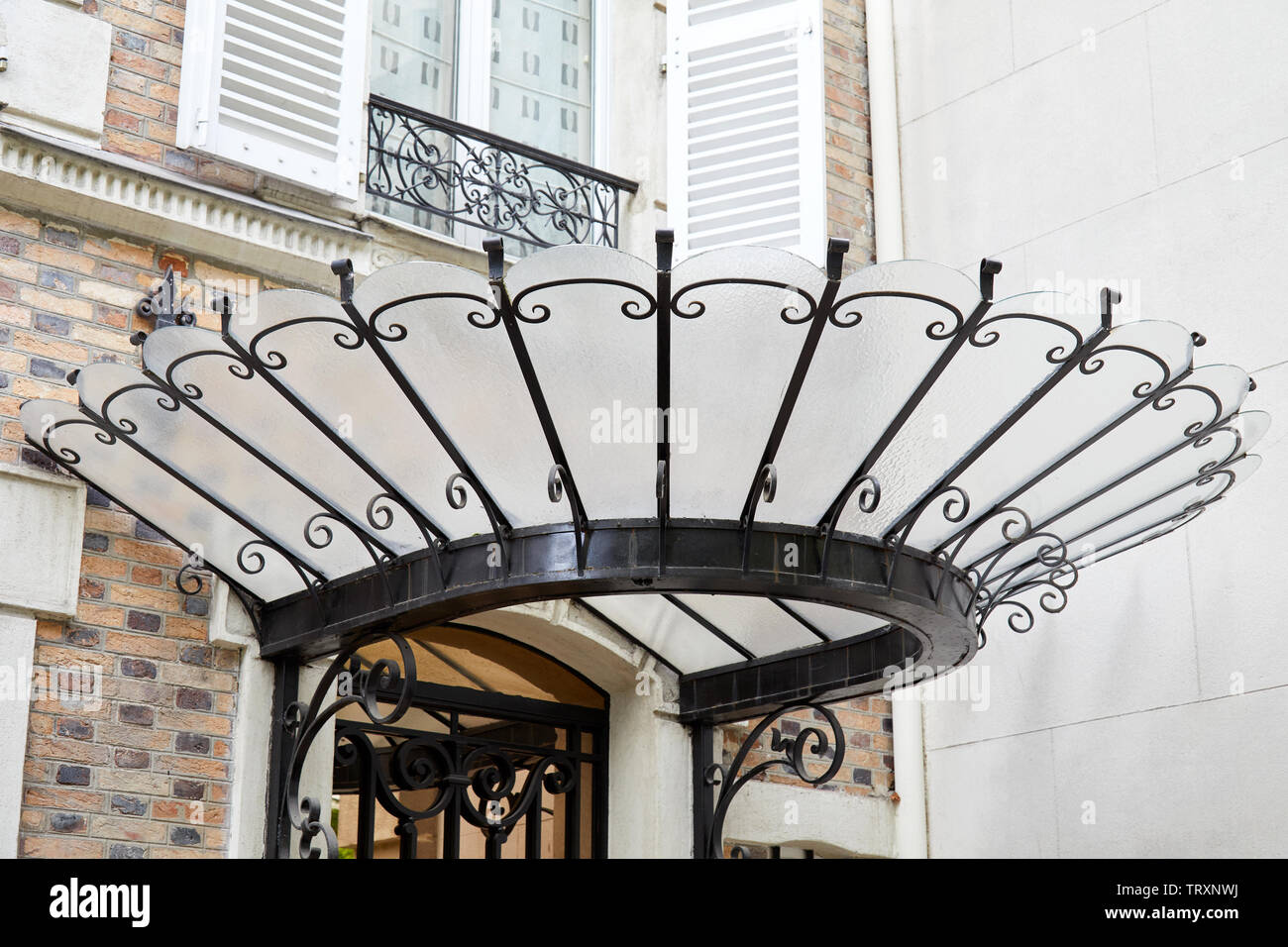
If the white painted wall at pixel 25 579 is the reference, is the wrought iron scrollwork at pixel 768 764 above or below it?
below

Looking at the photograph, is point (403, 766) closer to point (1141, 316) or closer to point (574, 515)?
point (574, 515)

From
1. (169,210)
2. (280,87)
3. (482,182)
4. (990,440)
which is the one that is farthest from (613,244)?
(990,440)

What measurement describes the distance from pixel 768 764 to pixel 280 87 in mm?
2494

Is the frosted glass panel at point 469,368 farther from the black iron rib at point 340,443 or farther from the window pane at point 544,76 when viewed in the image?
the window pane at point 544,76

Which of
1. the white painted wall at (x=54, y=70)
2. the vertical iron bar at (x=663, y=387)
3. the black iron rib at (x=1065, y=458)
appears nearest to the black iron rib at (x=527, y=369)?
the vertical iron bar at (x=663, y=387)

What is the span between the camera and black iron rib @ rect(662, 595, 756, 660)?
15.8ft

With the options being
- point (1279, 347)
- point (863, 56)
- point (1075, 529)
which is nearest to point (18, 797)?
point (1075, 529)

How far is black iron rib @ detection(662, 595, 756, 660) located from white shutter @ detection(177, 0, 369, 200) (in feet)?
5.20

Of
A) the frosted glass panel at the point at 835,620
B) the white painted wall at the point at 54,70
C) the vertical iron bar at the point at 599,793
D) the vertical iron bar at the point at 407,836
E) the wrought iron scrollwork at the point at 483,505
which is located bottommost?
the vertical iron bar at the point at 407,836

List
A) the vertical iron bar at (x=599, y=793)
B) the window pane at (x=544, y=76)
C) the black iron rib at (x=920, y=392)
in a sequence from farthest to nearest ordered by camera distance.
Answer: the window pane at (x=544, y=76)
the vertical iron bar at (x=599, y=793)
the black iron rib at (x=920, y=392)

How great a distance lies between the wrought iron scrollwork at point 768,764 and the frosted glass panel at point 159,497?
1429 millimetres

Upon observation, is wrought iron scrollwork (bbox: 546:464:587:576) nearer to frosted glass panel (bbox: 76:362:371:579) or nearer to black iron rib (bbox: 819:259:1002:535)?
black iron rib (bbox: 819:259:1002:535)

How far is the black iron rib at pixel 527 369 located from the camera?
334cm
